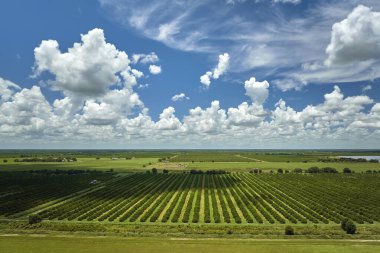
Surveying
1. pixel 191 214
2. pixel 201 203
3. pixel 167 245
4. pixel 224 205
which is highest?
pixel 224 205

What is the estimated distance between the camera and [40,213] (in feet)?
232

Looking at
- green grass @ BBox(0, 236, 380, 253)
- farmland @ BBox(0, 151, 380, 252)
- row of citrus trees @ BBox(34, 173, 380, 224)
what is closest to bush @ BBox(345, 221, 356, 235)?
farmland @ BBox(0, 151, 380, 252)

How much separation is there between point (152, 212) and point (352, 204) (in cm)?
5467

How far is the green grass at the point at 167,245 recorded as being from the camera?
48438 mm

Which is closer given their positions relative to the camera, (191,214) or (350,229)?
(350,229)

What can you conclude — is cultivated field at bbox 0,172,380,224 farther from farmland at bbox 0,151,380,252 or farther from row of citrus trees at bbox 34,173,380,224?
farmland at bbox 0,151,380,252

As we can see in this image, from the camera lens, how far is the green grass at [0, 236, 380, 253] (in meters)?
48.4

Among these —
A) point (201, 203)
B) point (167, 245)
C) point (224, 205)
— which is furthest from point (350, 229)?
point (201, 203)

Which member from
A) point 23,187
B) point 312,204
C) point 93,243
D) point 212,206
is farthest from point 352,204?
point 23,187

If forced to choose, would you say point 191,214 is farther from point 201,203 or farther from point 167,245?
point 167,245

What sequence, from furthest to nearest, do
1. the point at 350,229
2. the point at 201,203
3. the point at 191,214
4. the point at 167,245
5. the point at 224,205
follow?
the point at 201,203
the point at 224,205
the point at 191,214
the point at 350,229
the point at 167,245

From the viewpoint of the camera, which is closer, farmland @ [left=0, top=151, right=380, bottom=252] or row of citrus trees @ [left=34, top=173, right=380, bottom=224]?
farmland @ [left=0, top=151, right=380, bottom=252]

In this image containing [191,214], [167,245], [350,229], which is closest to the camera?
[167,245]

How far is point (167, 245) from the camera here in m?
50.5
